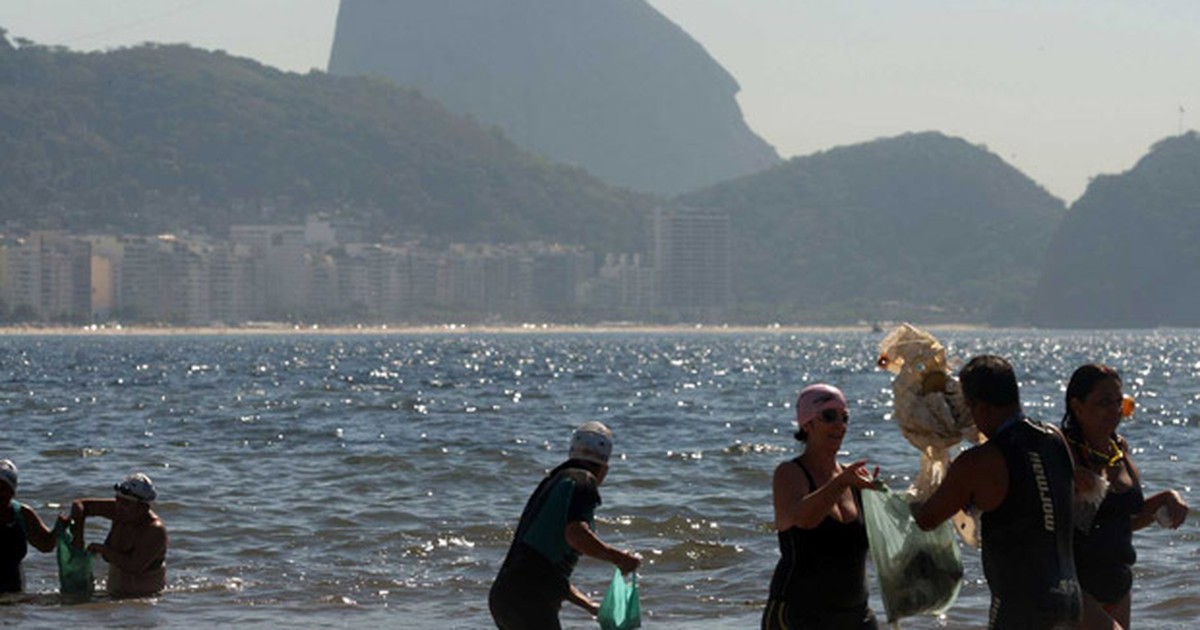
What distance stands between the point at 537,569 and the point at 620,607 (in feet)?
1.54

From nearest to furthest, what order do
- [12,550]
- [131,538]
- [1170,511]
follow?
[1170,511] → [12,550] → [131,538]

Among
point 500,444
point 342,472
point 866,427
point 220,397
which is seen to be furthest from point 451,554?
point 220,397

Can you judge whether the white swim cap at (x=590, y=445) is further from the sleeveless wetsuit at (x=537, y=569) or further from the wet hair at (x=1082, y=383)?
the wet hair at (x=1082, y=383)

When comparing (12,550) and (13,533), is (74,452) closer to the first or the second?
(12,550)

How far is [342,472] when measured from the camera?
88.4 feet

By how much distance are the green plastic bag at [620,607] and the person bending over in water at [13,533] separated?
4.96m

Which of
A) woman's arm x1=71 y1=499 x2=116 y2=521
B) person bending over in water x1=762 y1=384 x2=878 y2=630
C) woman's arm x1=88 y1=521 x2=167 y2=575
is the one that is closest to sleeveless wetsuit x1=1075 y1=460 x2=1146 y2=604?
person bending over in water x1=762 y1=384 x2=878 y2=630

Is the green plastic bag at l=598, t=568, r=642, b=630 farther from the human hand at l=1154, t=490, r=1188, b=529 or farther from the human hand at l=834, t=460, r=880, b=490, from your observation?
→ the human hand at l=1154, t=490, r=1188, b=529

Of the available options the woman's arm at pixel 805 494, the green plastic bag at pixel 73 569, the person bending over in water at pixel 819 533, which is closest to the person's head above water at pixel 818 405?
the person bending over in water at pixel 819 533

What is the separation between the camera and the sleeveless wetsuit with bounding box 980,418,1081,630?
751cm

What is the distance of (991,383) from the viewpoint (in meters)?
7.56

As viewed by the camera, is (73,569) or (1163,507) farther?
(73,569)

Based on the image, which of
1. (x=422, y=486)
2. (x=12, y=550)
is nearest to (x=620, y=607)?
(x=12, y=550)

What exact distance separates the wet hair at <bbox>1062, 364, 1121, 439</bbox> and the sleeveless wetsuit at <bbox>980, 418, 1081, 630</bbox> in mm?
771
